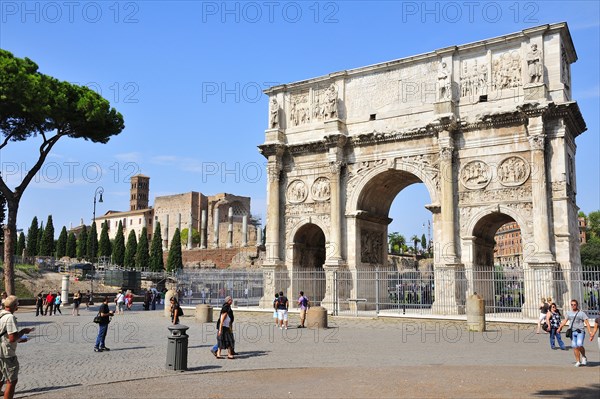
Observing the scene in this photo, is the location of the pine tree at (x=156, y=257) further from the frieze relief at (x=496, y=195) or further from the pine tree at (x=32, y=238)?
the frieze relief at (x=496, y=195)

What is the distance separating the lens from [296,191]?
26391mm

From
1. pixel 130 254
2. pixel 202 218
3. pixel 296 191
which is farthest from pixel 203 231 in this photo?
pixel 296 191

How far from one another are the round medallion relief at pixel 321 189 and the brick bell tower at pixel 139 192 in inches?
3571

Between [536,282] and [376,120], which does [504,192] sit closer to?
[536,282]

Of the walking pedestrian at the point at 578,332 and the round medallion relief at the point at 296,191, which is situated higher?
the round medallion relief at the point at 296,191

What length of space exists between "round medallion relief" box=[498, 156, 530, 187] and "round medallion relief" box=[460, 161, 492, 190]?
19.3 inches

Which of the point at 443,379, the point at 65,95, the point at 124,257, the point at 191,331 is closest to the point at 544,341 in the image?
the point at 443,379

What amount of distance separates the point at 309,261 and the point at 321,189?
147 inches

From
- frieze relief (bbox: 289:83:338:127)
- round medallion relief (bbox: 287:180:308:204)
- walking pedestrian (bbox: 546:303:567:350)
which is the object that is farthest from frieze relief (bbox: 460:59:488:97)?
walking pedestrian (bbox: 546:303:567:350)

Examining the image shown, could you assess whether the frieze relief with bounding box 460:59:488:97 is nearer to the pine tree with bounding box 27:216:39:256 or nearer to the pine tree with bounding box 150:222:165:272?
the pine tree with bounding box 150:222:165:272

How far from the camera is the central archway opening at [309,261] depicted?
2548 cm

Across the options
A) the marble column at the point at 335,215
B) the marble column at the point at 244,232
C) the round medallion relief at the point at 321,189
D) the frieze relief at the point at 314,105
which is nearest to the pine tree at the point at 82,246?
the marble column at the point at 244,232

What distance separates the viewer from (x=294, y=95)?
1062 inches

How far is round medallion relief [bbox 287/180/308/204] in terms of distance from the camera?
26147 mm
